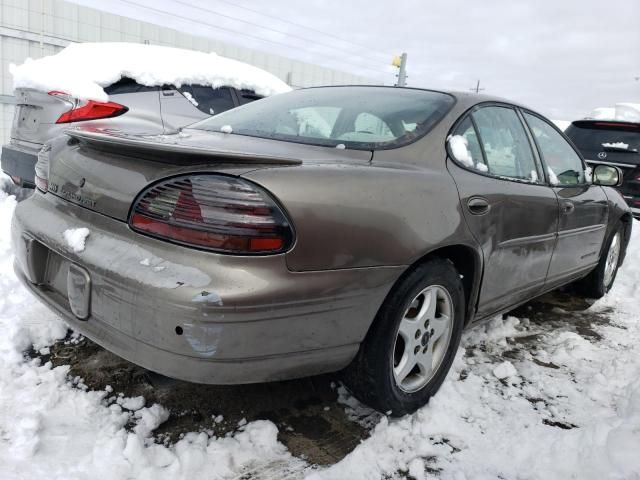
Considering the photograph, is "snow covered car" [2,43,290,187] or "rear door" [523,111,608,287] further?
"snow covered car" [2,43,290,187]

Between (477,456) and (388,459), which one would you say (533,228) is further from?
(388,459)

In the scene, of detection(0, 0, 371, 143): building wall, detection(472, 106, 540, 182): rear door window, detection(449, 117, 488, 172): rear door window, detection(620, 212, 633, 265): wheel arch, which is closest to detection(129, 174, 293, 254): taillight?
detection(449, 117, 488, 172): rear door window

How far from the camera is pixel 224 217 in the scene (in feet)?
5.05

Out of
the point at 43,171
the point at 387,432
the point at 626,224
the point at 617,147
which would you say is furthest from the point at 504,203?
the point at 617,147

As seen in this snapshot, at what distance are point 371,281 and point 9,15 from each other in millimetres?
9900

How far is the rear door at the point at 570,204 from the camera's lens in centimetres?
306

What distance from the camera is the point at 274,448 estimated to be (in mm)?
1908

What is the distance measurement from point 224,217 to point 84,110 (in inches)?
118

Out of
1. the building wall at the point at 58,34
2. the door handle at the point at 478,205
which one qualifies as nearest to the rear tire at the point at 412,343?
the door handle at the point at 478,205

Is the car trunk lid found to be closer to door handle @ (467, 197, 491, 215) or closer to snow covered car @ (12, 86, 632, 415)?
snow covered car @ (12, 86, 632, 415)

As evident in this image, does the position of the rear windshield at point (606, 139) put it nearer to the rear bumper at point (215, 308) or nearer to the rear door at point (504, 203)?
the rear door at point (504, 203)

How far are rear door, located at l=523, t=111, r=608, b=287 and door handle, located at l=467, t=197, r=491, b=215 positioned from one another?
924 mm

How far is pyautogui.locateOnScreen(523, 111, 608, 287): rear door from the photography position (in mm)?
3061

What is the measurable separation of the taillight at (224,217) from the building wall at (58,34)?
8.66 m
